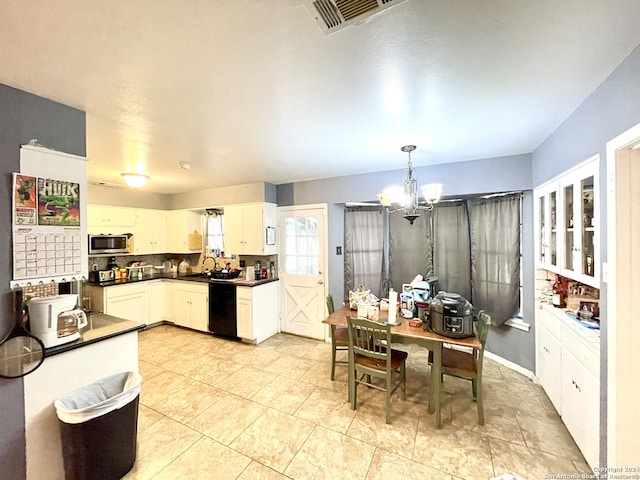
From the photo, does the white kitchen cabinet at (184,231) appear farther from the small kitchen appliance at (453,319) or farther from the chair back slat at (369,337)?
the small kitchen appliance at (453,319)

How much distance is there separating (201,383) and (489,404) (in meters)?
2.89

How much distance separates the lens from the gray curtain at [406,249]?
12.4 ft

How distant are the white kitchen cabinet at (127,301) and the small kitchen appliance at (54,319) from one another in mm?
2784

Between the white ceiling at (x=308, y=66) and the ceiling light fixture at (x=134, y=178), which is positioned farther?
the ceiling light fixture at (x=134, y=178)

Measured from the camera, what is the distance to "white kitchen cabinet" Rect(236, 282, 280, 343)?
152 inches

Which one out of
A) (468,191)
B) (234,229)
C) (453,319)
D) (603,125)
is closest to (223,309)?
(234,229)

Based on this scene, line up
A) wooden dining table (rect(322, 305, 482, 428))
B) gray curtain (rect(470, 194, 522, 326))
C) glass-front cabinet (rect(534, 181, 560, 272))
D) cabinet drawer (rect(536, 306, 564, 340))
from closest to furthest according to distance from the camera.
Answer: wooden dining table (rect(322, 305, 482, 428)), cabinet drawer (rect(536, 306, 564, 340)), glass-front cabinet (rect(534, 181, 560, 272)), gray curtain (rect(470, 194, 522, 326))

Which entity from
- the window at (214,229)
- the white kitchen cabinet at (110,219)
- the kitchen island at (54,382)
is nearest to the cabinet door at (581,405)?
the kitchen island at (54,382)

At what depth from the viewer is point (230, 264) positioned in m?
4.83

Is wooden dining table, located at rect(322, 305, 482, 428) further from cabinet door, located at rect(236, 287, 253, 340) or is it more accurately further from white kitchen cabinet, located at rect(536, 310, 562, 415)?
cabinet door, located at rect(236, 287, 253, 340)

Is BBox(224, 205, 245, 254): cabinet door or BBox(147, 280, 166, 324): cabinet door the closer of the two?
BBox(224, 205, 245, 254): cabinet door

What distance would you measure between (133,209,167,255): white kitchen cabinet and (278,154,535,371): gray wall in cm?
291

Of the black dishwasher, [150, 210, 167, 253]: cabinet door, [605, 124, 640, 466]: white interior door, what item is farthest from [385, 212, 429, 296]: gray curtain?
[150, 210, 167, 253]: cabinet door

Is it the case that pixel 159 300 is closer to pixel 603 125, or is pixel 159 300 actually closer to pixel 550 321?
pixel 550 321
